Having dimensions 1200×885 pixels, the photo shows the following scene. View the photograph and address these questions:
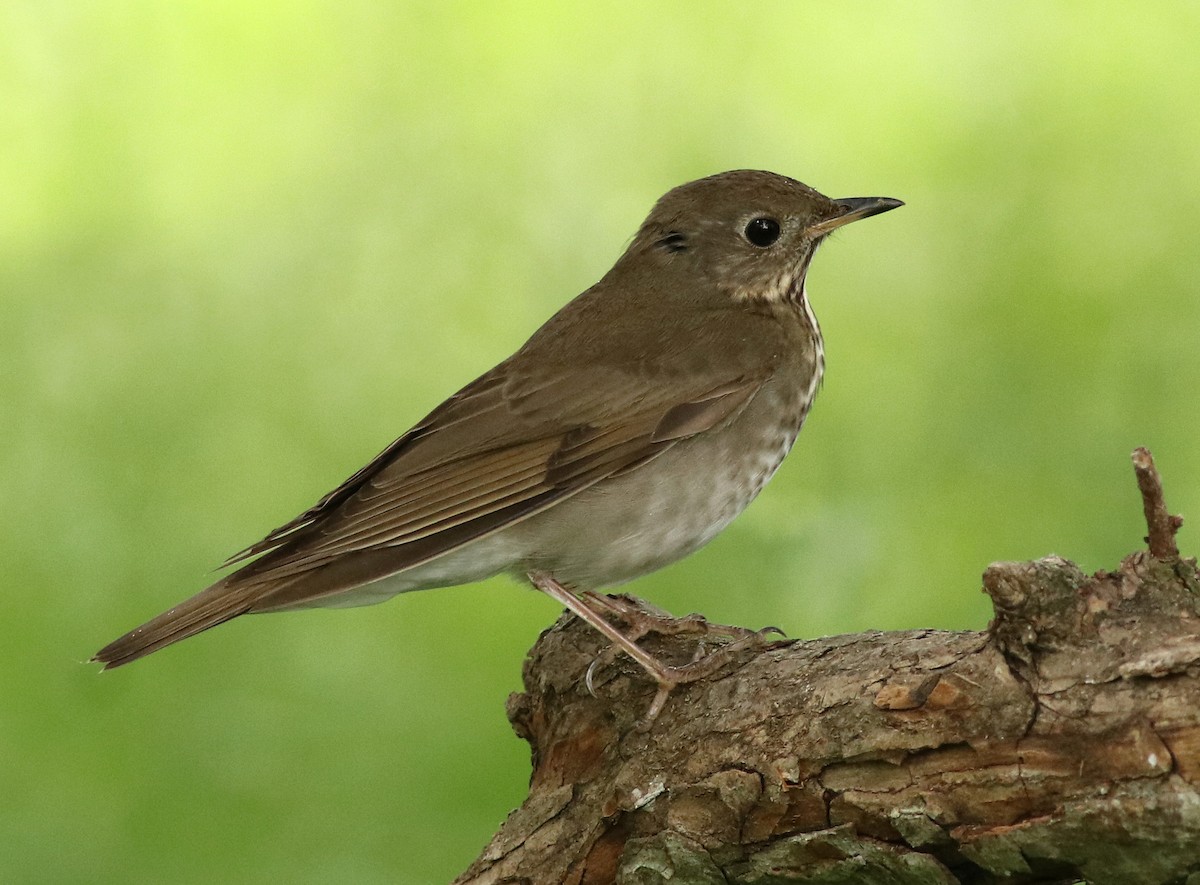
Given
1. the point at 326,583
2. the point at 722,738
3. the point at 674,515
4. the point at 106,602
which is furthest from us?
the point at 106,602

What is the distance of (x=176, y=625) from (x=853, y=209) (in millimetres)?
2697

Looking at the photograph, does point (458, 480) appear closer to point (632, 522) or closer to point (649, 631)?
point (632, 522)

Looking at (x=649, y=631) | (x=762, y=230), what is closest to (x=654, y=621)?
(x=649, y=631)


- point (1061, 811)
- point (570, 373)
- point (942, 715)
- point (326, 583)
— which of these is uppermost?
point (570, 373)

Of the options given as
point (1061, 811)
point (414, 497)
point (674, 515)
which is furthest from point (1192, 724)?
point (414, 497)

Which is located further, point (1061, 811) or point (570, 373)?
point (570, 373)

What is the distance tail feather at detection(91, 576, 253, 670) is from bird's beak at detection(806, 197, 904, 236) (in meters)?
2.38

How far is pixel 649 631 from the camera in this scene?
541 centimetres

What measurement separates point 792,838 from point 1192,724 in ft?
3.57

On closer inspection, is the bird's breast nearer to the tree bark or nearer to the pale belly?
the pale belly

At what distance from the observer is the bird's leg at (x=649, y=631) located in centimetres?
484

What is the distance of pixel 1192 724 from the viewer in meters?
3.55

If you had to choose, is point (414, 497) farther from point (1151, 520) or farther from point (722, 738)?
point (1151, 520)

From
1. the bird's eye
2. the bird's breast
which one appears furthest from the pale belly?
the bird's eye
